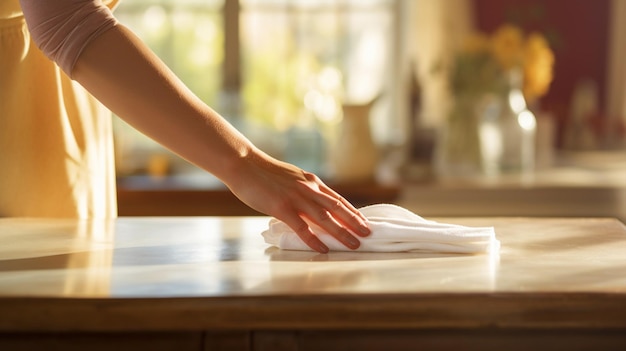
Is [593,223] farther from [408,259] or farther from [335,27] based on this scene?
[335,27]

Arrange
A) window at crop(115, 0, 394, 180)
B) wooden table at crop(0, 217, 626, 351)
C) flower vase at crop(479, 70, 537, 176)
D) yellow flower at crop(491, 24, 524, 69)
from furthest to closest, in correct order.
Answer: window at crop(115, 0, 394, 180), yellow flower at crop(491, 24, 524, 69), flower vase at crop(479, 70, 537, 176), wooden table at crop(0, 217, 626, 351)

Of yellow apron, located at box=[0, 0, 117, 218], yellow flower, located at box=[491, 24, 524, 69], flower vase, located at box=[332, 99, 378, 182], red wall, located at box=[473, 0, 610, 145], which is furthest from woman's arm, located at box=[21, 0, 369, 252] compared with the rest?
red wall, located at box=[473, 0, 610, 145]

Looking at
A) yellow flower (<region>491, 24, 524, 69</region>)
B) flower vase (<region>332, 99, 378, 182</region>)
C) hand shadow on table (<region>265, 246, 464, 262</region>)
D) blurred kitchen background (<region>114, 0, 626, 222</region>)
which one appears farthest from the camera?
blurred kitchen background (<region>114, 0, 626, 222</region>)

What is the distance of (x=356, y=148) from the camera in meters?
3.25

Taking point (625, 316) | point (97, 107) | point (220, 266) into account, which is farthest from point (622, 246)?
point (97, 107)

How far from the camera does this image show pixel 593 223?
128 centimetres

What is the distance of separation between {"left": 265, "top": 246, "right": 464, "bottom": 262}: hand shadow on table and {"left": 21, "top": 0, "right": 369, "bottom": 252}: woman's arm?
16mm

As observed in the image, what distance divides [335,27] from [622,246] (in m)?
4.90

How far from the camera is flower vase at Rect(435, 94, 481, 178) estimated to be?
3.36 meters

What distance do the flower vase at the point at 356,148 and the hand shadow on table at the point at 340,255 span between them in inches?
86.4

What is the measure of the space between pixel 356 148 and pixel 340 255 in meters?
2.24

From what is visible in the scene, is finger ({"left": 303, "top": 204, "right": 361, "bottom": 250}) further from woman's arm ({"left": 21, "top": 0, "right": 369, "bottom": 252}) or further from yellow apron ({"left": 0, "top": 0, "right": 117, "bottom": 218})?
yellow apron ({"left": 0, "top": 0, "right": 117, "bottom": 218})

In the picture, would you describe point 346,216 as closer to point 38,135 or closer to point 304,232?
point 304,232

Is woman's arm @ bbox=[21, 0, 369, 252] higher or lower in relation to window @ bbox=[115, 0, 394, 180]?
lower
